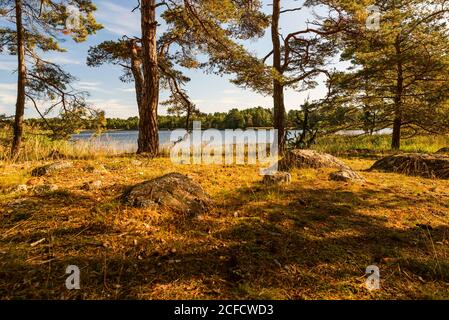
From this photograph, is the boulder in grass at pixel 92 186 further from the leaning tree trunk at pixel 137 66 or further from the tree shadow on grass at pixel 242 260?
the leaning tree trunk at pixel 137 66

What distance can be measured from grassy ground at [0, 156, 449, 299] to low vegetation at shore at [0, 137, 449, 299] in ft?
0.03

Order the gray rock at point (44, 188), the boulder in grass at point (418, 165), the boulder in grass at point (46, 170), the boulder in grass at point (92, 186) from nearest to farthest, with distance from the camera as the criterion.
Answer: the gray rock at point (44, 188), the boulder in grass at point (92, 186), the boulder in grass at point (46, 170), the boulder in grass at point (418, 165)

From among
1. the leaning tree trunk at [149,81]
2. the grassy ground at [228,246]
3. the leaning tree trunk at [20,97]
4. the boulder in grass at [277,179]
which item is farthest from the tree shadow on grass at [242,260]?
the leaning tree trunk at [20,97]

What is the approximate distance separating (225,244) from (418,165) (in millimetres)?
5880

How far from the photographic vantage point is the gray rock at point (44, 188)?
3.62m

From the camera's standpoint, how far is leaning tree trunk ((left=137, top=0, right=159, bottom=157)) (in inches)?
301

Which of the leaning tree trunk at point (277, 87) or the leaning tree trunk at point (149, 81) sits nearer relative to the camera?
the leaning tree trunk at point (149, 81)

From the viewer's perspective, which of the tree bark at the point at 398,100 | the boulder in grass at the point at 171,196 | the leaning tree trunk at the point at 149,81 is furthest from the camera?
the tree bark at the point at 398,100

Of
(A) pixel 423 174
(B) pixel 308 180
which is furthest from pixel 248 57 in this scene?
(A) pixel 423 174

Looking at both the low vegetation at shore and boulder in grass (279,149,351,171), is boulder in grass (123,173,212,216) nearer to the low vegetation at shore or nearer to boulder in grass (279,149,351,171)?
the low vegetation at shore

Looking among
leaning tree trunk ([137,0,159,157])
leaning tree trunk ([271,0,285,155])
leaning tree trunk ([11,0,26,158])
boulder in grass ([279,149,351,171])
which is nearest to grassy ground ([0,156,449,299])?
boulder in grass ([279,149,351,171])

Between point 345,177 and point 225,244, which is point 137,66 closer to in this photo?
point 345,177

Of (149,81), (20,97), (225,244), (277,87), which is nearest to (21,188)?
(225,244)

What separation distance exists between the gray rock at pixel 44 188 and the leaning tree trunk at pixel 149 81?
13.2 ft
